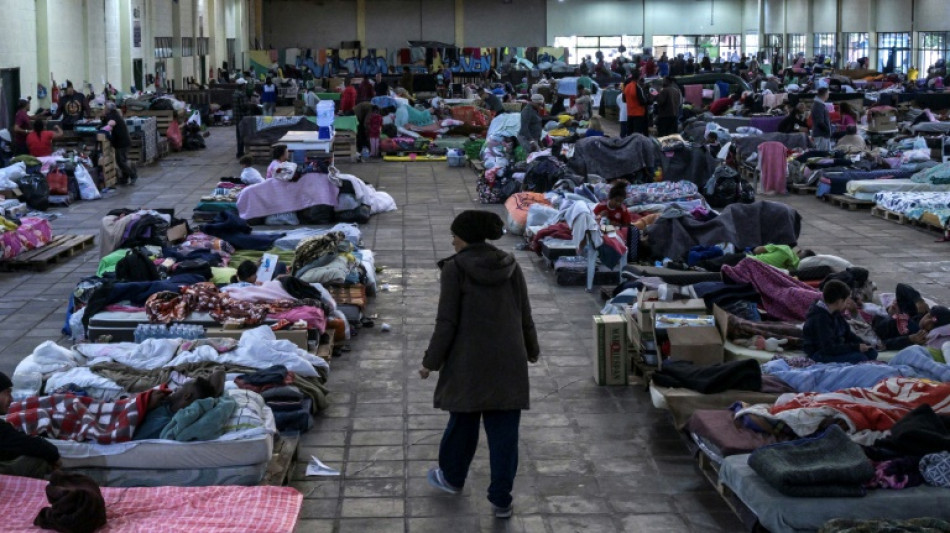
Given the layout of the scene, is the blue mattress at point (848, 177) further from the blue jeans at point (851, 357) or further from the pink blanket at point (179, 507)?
the pink blanket at point (179, 507)

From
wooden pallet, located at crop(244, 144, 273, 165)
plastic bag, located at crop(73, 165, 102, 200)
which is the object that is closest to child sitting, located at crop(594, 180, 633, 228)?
plastic bag, located at crop(73, 165, 102, 200)

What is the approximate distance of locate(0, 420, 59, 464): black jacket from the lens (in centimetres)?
650

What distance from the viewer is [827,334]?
334 inches

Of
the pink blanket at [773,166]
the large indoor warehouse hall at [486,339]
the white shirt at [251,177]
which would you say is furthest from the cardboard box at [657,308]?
the pink blanket at [773,166]

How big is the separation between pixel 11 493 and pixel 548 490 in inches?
110

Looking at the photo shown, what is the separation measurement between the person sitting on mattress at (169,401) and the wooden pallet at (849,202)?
1260 cm

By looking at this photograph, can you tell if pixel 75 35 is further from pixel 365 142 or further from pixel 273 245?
pixel 273 245

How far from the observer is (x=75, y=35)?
2683 cm

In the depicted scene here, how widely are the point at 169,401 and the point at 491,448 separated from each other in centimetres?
188

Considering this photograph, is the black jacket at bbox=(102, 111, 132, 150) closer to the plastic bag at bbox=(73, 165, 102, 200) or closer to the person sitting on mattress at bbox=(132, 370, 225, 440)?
the plastic bag at bbox=(73, 165, 102, 200)

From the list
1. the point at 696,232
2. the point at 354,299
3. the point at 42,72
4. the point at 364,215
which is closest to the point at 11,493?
the point at 354,299

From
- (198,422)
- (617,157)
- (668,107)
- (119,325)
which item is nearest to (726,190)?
(617,157)

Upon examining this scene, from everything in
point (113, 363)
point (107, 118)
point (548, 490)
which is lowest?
A: point (548, 490)

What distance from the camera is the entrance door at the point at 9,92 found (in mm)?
21406
